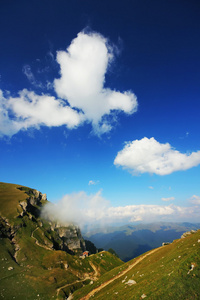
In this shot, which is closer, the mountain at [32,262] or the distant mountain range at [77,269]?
the distant mountain range at [77,269]

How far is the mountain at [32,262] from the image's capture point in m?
81.1

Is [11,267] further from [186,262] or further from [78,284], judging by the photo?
[186,262]

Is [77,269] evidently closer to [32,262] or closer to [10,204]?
[32,262]

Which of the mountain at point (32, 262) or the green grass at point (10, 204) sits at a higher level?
the green grass at point (10, 204)

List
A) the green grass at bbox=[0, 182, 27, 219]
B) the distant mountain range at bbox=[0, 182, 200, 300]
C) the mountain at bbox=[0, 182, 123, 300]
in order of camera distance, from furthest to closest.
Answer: the green grass at bbox=[0, 182, 27, 219], the mountain at bbox=[0, 182, 123, 300], the distant mountain range at bbox=[0, 182, 200, 300]

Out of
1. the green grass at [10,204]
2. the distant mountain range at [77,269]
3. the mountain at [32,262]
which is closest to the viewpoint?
the distant mountain range at [77,269]

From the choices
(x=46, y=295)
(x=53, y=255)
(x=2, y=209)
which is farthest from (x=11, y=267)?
(x=2, y=209)

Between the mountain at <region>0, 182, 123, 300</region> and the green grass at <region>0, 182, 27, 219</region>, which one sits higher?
the green grass at <region>0, 182, 27, 219</region>

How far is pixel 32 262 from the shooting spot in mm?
113125

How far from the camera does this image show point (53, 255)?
429 ft

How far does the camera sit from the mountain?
81062mm

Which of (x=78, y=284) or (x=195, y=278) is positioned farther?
(x=78, y=284)

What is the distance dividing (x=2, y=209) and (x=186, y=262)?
613 ft

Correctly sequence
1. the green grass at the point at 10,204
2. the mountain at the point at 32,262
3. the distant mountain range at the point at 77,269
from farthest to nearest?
the green grass at the point at 10,204 → the mountain at the point at 32,262 → the distant mountain range at the point at 77,269
